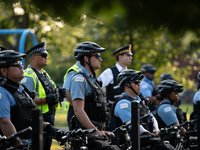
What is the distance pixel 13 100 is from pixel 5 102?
13 cm

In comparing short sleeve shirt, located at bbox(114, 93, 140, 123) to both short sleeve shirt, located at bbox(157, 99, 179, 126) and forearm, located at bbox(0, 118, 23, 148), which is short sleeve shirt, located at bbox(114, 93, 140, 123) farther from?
forearm, located at bbox(0, 118, 23, 148)

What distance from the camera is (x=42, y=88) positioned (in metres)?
5.23

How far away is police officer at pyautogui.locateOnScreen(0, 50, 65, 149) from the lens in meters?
3.52

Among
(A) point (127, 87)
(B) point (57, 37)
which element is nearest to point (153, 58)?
(B) point (57, 37)

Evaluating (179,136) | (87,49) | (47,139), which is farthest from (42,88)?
(179,136)

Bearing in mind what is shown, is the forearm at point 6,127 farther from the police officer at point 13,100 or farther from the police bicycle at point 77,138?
the police bicycle at point 77,138

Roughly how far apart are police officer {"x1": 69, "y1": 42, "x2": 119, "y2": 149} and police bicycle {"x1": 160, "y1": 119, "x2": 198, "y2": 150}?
1054 millimetres

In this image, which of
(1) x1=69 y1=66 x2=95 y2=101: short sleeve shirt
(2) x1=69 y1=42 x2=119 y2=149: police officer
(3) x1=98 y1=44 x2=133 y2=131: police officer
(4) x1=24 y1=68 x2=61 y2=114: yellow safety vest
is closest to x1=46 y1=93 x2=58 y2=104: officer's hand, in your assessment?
(4) x1=24 y1=68 x2=61 y2=114: yellow safety vest

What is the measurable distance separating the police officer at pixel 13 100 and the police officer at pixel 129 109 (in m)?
1.06

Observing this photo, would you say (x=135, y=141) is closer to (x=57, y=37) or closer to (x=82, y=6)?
(x=82, y=6)

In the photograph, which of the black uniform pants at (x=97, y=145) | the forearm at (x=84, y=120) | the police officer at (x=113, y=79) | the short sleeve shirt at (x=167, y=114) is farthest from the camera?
the police officer at (x=113, y=79)

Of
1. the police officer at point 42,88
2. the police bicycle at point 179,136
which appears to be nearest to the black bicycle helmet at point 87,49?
the police officer at point 42,88

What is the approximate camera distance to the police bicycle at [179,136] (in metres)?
4.94

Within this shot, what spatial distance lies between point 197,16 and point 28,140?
245cm
